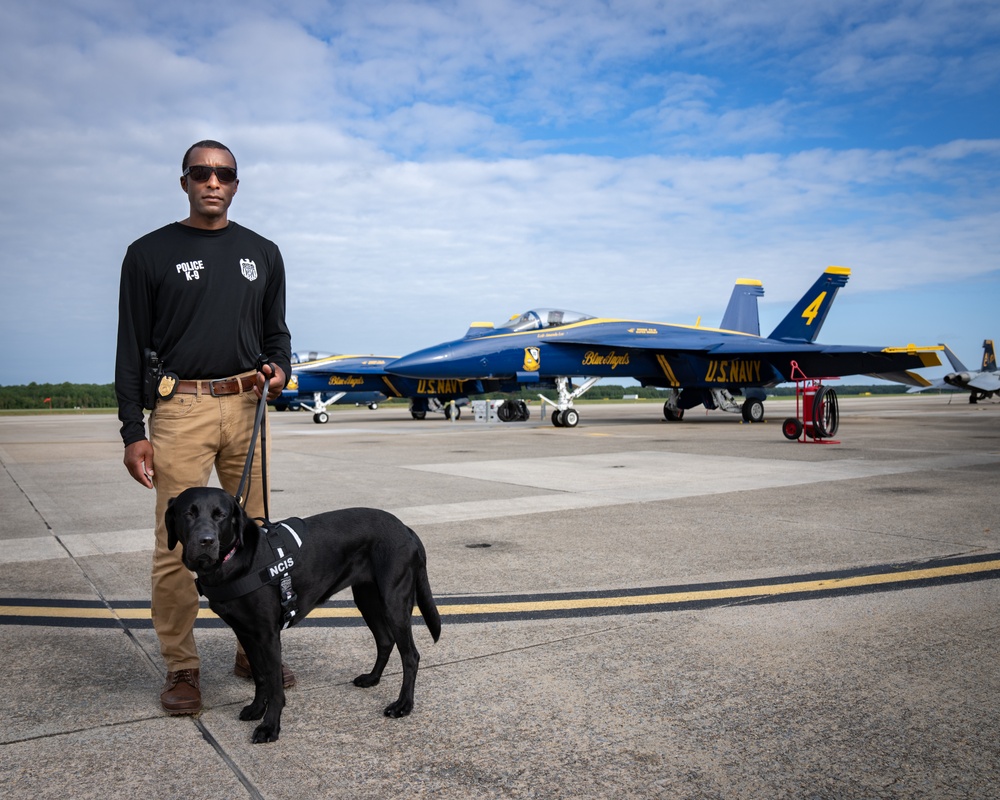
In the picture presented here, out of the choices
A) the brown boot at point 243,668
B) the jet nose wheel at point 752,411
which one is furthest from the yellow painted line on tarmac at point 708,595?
the jet nose wheel at point 752,411

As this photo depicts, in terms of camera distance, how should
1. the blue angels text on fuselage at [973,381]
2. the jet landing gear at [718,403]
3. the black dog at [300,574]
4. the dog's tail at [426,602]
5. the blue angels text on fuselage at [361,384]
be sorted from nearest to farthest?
the black dog at [300,574] → the dog's tail at [426,602] → the jet landing gear at [718,403] → the blue angels text on fuselage at [361,384] → the blue angels text on fuselage at [973,381]

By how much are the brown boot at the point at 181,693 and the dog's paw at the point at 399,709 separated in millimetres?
727

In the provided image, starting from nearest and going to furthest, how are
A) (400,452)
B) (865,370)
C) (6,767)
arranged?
1. (6,767)
2. (400,452)
3. (865,370)

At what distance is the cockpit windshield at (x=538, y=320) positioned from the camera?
21.6m

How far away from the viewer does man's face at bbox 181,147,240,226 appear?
322 cm

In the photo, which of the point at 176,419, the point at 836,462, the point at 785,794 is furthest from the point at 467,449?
the point at 785,794

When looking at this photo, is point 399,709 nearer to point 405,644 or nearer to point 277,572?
point 405,644

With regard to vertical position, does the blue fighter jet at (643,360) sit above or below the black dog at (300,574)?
above

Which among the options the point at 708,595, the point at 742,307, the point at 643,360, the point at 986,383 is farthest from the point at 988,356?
the point at 708,595

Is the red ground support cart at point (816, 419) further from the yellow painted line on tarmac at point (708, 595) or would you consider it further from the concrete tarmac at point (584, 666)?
the yellow painted line on tarmac at point (708, 595)

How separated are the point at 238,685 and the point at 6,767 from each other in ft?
3.03

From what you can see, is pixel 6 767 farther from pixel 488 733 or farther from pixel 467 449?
pixel 467 449

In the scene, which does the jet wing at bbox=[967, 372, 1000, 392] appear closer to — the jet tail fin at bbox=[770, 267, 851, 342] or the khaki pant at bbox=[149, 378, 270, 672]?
the jet tail fin at bbox=[770, 267, 851, 342]

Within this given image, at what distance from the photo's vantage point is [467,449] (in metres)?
14.8
